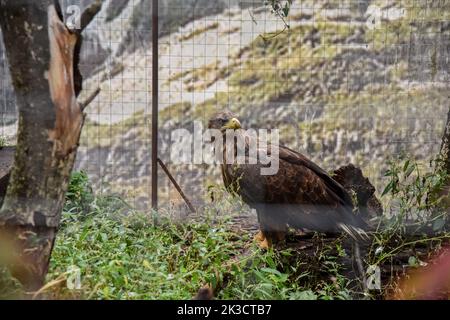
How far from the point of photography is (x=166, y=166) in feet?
12.4

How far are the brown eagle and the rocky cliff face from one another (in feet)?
2.63

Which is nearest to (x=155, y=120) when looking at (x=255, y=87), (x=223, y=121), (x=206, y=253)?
(x=223, y=121)

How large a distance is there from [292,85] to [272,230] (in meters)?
1.32

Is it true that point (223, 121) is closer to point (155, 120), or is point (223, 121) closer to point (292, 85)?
point (155, 120)

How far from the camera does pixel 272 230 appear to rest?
9.37ft

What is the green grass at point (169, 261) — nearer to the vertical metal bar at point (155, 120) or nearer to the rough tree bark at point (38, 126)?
the rough tree bark at point (38, 126)

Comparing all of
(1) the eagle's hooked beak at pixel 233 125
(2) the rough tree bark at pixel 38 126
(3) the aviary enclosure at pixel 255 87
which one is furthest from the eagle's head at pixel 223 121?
(2) the rough tree bark at pixel 38 126

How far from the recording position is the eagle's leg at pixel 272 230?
2.84 meters

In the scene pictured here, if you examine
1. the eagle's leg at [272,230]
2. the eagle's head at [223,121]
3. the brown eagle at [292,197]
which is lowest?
the eagle's leg at [272,230]

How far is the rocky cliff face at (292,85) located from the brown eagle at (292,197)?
801 millimetres

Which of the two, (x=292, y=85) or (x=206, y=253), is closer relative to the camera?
(x=206, y=253)

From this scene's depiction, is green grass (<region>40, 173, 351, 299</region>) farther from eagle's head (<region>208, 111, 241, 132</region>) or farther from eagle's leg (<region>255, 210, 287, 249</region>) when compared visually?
eagle's head (<region>208, 111, 241, 132</region>)
